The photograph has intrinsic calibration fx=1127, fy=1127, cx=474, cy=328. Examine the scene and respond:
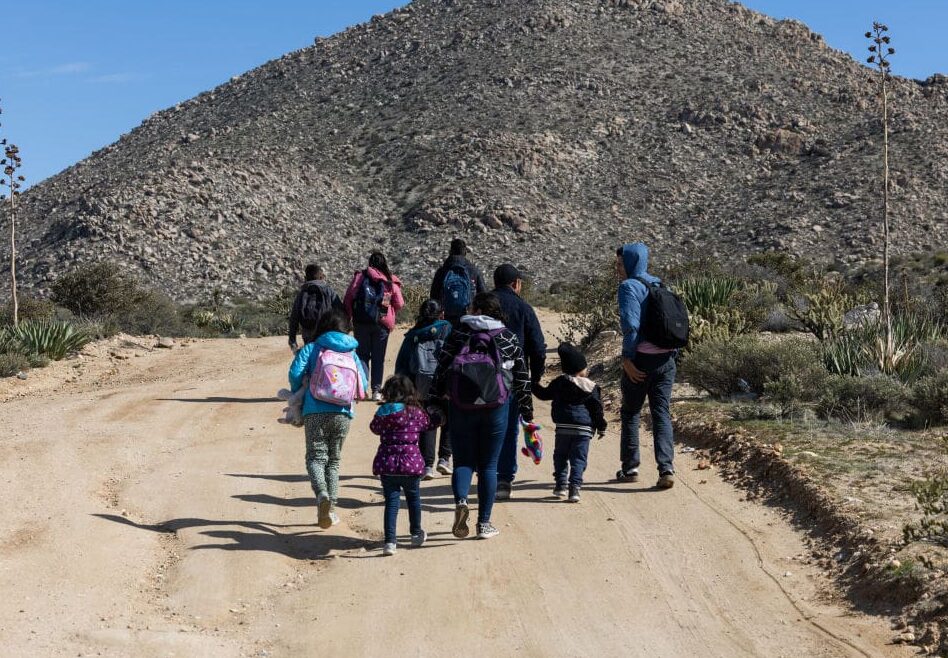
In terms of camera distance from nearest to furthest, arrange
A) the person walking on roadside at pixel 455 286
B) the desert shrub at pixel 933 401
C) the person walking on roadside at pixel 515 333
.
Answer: the person walking on roadside at pixel 515 333
the person walking on roadside at pixel 455 286
the desert shrub at pixel 933 401

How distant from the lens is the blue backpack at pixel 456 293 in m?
10.9

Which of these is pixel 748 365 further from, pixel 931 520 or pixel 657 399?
pixel 931 520

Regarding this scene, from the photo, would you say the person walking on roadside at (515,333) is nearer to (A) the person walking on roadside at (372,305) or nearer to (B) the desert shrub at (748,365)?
(B) the desert shrub at (748,365)

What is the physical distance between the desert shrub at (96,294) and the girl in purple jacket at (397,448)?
66.2ft

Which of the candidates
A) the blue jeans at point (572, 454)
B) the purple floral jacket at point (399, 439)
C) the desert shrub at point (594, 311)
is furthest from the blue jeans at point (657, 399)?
the desert shrub at point (594, 311)

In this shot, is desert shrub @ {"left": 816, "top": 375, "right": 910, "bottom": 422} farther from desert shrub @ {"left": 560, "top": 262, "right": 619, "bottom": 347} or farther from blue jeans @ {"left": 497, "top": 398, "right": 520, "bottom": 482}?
desert shrub @ {"left": 560, "top": 262, "right": 619, "bottom": 347}

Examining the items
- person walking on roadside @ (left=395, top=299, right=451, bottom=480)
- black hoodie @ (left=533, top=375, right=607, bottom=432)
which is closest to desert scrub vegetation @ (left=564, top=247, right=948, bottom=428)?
black hoodie @ (left=533, top=375, right=607, bottom=432)

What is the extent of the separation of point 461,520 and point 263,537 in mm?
1506

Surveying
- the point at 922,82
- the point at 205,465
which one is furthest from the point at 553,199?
the point at 205,465

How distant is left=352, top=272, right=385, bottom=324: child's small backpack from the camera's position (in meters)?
13.6

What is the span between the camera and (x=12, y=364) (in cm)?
1762

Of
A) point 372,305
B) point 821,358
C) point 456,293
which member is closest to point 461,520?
point 456,293

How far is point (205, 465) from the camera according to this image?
35.1 feet

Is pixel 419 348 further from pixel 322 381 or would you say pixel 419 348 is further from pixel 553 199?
pixel 553 199
